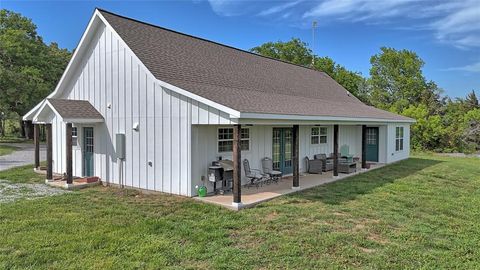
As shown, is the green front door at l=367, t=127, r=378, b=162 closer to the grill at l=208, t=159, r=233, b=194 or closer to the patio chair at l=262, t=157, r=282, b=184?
the patio chair at l=262, t=157, r=282, b=184

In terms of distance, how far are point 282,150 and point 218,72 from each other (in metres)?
3.82

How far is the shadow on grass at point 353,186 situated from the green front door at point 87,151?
7.15 metres

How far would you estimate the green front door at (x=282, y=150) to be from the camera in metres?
12.4

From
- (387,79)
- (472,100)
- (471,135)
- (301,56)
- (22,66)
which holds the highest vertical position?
(301,56)

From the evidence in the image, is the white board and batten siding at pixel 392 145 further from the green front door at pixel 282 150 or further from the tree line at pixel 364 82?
the tree line at pixel 364 82

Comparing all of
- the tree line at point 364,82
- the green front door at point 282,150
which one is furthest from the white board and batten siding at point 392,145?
the tree line at point 364,82

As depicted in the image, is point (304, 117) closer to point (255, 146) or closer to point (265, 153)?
point (255, 146)

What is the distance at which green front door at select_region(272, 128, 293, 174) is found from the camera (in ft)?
40.7

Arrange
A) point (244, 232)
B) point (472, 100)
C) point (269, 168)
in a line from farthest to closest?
point (472, 100), point (269, 168), point (244, 232)

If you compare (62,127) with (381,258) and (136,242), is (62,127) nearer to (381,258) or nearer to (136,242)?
(136,242)

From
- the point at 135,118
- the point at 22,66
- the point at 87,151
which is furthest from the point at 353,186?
the point at 22,66

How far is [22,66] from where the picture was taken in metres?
30.6

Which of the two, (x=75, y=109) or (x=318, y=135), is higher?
(x=75, y=109)

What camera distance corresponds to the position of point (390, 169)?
15195 mm
